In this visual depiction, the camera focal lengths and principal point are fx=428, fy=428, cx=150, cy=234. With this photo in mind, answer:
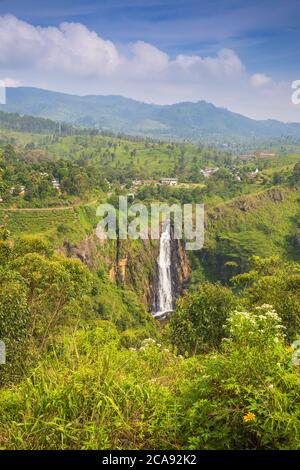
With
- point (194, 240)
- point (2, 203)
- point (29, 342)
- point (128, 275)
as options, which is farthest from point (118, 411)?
point (194, 240)

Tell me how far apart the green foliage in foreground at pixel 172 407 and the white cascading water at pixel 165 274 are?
45.2m

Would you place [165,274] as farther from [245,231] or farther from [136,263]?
[245,231]

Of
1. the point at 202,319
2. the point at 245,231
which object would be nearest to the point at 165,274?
the point at 245,231

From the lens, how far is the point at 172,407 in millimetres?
4039

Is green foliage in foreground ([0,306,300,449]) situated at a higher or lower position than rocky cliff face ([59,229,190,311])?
higher

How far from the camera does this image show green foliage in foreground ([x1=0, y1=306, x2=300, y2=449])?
3.43 m

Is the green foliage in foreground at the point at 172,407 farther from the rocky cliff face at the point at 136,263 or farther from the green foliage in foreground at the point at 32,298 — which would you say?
the rocky cliff face at the point at 136,263

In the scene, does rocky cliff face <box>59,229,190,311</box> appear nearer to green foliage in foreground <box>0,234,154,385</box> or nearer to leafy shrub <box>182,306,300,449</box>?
green foliage in foreground <box>0,234,154,385</box>

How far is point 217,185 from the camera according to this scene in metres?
74.6

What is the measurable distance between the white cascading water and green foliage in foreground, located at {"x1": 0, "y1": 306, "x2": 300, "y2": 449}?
45219mm

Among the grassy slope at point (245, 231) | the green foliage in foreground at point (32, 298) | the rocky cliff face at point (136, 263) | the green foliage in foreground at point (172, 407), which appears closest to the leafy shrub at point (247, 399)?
the green foliage in foreground at point (172, 407)

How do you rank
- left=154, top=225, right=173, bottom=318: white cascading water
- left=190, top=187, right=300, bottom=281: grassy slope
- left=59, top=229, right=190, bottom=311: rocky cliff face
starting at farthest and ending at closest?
left=190, top=187, right=300, bottom=281: grassy slope → left=154, top=225, right=173, bottom=318: white cascading water → left=59, top=229, right=190, bottom=311: rocky cliff face

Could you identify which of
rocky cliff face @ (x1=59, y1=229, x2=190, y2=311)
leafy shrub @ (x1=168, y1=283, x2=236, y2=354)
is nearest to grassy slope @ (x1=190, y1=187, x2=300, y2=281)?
rocky cliff face @ (x1=59, y1=229, x2=190, y2=311)

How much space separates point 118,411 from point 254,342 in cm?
136
